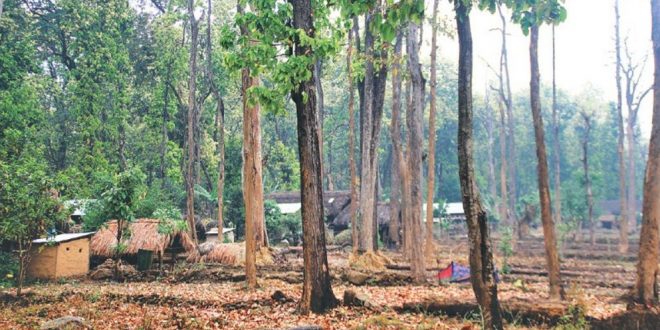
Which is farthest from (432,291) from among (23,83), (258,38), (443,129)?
(443,129)

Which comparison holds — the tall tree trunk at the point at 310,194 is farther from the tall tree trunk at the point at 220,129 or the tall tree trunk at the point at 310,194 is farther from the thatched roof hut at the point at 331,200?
the thatched roof hut at the point at 331,200

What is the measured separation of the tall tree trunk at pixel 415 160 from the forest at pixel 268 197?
0.06 m

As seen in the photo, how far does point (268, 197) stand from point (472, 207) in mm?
33916

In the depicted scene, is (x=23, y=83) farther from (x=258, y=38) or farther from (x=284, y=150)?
(x=284, y=150)

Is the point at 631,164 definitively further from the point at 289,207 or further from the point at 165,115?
the point at 165,115

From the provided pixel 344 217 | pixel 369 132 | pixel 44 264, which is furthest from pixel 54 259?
pixel 344 217

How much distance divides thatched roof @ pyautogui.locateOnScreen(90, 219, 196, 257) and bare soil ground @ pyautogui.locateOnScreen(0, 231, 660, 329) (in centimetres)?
122

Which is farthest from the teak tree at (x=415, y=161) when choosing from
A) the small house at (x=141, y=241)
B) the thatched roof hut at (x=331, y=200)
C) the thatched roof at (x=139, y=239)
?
the thatched roof hut at (x=331, y=200)

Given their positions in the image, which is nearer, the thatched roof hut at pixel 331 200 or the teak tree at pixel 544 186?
the teak tree at pixel 544 186

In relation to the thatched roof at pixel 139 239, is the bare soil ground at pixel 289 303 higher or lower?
lower

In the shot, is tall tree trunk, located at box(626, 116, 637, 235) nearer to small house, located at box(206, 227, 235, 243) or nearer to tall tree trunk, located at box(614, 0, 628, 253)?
tall tree trunk, located at box(614, 0, 628, 253)

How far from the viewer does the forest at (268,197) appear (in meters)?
8.26

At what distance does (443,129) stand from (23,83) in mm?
44125

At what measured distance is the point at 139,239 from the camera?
Answer: 711 inches
